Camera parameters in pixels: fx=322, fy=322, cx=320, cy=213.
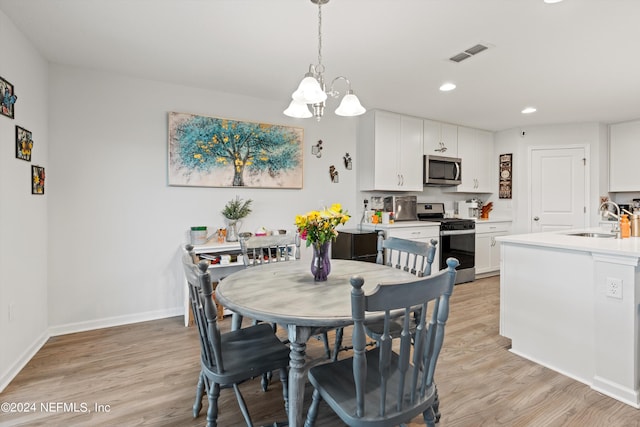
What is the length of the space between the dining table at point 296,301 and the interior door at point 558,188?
14.2ft

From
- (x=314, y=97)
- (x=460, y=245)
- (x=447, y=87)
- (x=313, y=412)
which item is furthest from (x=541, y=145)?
(x=313, y=412)

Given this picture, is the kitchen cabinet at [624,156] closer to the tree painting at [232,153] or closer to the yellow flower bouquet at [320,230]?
the tree painting at [232,153]

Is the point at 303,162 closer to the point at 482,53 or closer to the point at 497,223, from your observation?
the point at 482,53

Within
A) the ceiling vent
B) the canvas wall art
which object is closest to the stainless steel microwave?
the canvas wall art

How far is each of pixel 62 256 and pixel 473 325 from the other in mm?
3839

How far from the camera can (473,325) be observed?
3.06m

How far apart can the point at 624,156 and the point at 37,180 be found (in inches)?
282

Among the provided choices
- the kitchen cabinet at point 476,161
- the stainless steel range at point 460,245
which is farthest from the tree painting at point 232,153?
the kitchen cabinet at point 476,161

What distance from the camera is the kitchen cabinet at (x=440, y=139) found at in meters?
4.72

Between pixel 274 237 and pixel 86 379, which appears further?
pixel 274 237

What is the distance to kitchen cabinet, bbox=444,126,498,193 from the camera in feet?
16.9

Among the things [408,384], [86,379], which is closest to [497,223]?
[408,384]

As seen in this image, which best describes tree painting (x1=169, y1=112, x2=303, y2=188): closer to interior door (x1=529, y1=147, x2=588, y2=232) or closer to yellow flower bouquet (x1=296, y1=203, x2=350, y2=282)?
yellow flower bouquet (x1=296, y1=203, x2=350, y2=282)

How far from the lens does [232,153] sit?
355 centimetres
